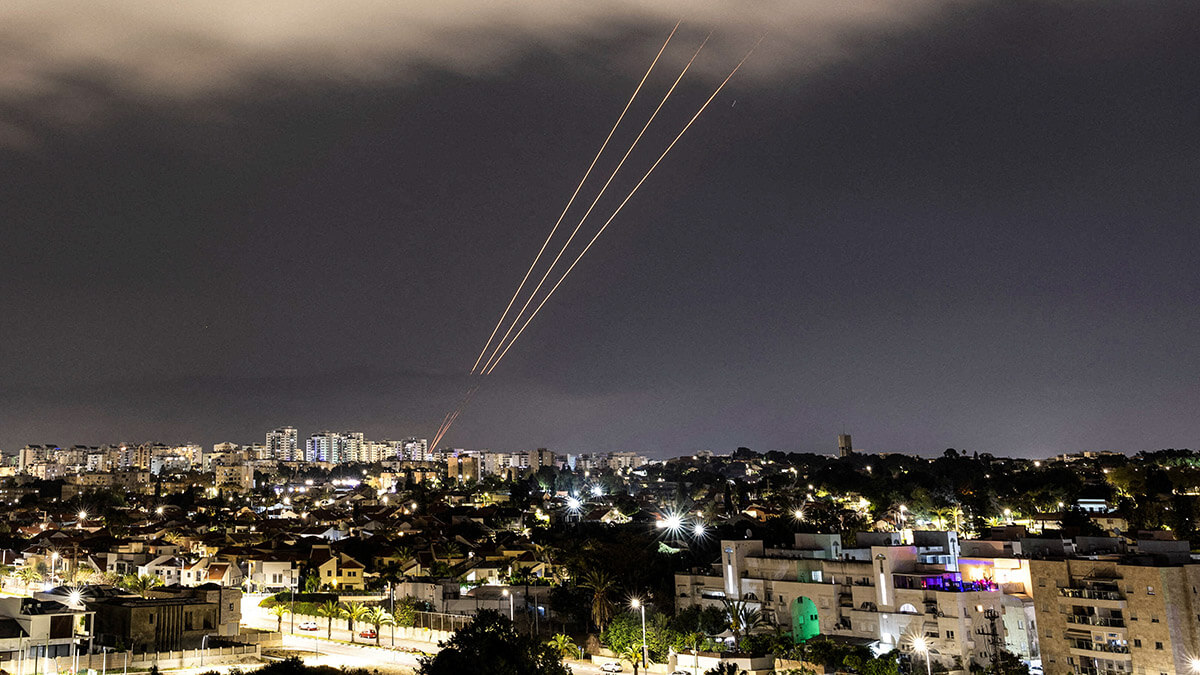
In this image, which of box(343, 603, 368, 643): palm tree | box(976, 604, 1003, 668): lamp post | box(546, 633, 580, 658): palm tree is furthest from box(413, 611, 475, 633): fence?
box(976, 604, 1003, 668): lamp post

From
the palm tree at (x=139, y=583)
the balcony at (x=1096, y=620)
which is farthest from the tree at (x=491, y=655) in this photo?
the palm tree at (x=139, y=583)

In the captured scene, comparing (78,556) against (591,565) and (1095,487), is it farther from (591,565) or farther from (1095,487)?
(1095,487)

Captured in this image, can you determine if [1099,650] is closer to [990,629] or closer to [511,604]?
[990,629]

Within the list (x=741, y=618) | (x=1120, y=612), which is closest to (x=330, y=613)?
(x=741, y=618)

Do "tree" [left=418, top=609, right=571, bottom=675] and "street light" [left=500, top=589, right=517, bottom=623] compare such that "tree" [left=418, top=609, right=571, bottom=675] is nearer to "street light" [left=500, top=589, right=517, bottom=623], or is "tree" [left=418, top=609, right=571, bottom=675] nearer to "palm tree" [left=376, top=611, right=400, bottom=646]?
"palm tree" [left=376, top=611, right=400, bottom=646]

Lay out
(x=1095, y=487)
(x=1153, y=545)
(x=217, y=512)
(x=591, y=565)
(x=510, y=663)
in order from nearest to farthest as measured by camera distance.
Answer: (x=510, y=663), (x=1153, y=545), (x=591, y=565), (x=1095, y=487), (x=217, y=512)

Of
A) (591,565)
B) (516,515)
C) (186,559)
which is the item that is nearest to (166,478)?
(516,515)
